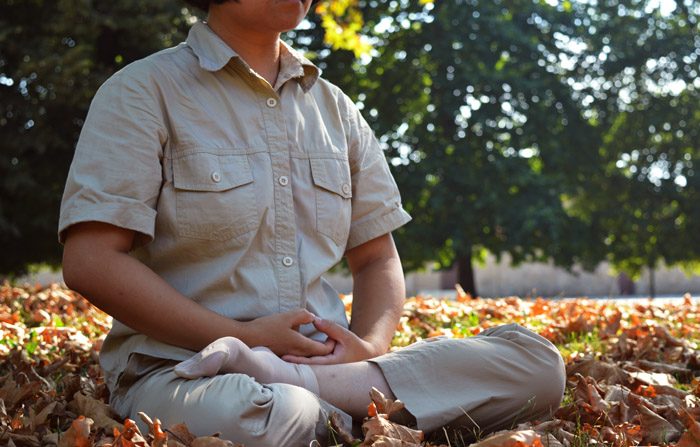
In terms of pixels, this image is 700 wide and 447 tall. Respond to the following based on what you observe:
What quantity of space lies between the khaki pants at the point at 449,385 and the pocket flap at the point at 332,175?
61 centimetres

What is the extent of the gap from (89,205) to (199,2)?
0.91 meters

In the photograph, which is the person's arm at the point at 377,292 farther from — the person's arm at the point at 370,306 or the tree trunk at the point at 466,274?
the tree trunk at the point at 466,274

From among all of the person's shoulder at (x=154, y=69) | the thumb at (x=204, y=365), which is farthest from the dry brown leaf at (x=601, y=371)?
the person's shoulder at (x=154, y=69)

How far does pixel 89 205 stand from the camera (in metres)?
2.57

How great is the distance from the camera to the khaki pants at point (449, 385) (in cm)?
242

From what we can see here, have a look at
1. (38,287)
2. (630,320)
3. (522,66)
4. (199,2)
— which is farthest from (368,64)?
(199,2)

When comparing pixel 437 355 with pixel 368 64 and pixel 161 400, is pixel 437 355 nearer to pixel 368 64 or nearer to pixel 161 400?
pixel 161 400

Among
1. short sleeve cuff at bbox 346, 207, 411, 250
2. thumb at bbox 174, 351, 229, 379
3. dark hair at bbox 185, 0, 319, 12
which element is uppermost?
dark hair at bbox 185, 0, 319, 12

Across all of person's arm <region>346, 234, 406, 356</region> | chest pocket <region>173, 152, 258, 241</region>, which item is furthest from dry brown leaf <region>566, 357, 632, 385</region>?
chest pocket <region>173, 152, 258, 241</region>

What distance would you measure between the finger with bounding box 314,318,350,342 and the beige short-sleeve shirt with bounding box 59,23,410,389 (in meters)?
0.13

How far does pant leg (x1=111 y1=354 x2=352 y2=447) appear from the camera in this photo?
227cm

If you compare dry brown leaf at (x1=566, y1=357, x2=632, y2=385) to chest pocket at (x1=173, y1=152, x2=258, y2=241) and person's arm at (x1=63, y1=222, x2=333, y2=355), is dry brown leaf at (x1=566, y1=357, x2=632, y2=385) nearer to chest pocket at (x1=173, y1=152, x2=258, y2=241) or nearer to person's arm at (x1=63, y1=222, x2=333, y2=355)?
person's arm at (x1=63, y1=222, x2=333, y2=355)

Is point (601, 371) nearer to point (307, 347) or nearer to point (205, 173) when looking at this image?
point (307, 347)

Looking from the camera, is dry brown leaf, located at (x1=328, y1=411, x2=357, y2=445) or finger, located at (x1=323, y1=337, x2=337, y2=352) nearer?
dry brown leaf, located at (x1=328, y1=411, x2=357, y2=445)
